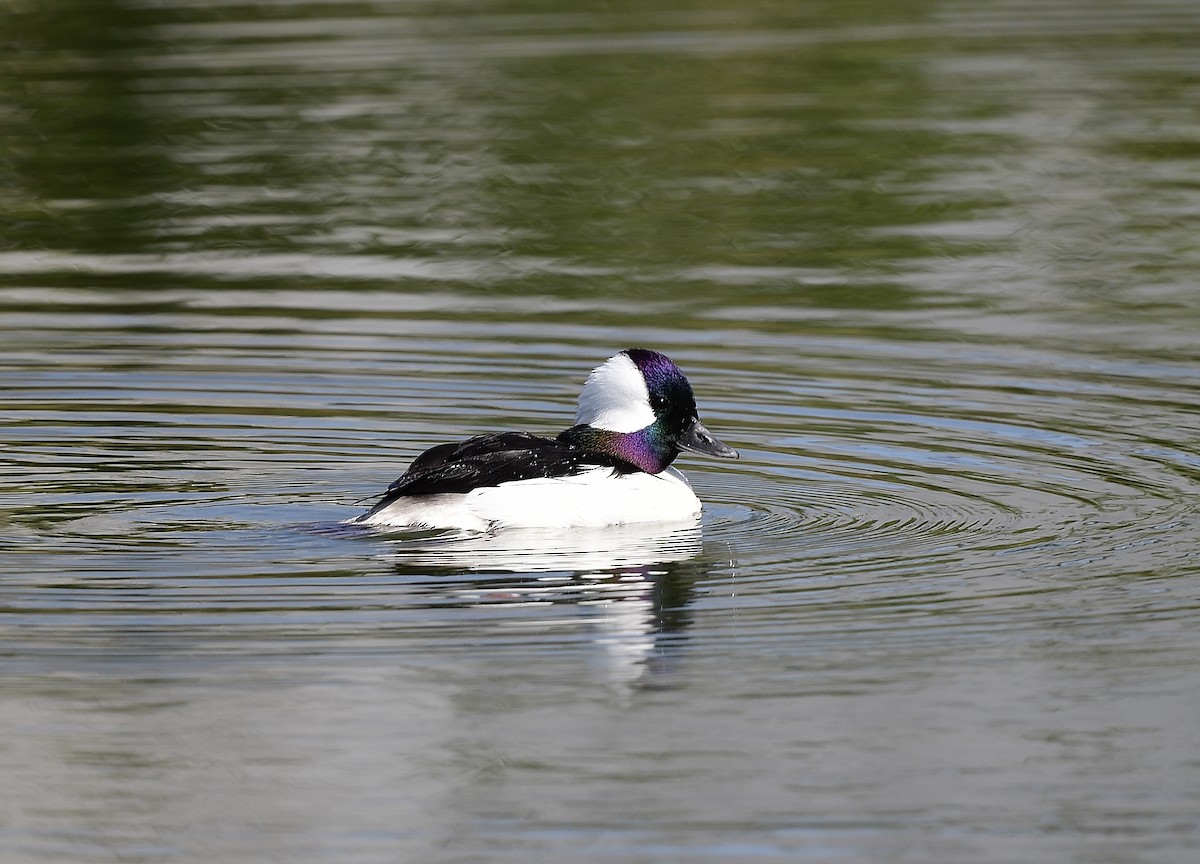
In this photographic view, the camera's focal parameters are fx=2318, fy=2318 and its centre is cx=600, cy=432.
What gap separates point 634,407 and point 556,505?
0.73 metres

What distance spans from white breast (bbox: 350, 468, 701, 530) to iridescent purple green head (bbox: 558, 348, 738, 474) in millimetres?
203

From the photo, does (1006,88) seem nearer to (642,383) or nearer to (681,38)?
(681,38)

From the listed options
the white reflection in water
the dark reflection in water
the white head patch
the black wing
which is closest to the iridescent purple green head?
the white head patch

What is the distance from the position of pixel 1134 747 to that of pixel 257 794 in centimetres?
267

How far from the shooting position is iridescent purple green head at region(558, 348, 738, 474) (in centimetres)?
1037

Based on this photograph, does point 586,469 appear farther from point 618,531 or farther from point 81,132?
point 81,132

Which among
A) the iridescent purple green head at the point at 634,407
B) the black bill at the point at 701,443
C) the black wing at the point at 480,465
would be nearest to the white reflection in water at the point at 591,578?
the black wing at the point at 480,465

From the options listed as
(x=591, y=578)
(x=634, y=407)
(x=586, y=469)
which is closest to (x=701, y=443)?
(x=634, y=407)

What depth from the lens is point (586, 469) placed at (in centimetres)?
1013

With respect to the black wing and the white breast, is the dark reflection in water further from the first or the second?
the white breast

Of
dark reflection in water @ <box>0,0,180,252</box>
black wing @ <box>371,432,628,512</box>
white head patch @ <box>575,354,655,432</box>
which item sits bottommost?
dark reflection in water @ <box>0,0,180,252</box>

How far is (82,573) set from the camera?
9008 millimetres

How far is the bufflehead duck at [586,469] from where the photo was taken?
32.2 ft

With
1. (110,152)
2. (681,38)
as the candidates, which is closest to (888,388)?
(110,152)
